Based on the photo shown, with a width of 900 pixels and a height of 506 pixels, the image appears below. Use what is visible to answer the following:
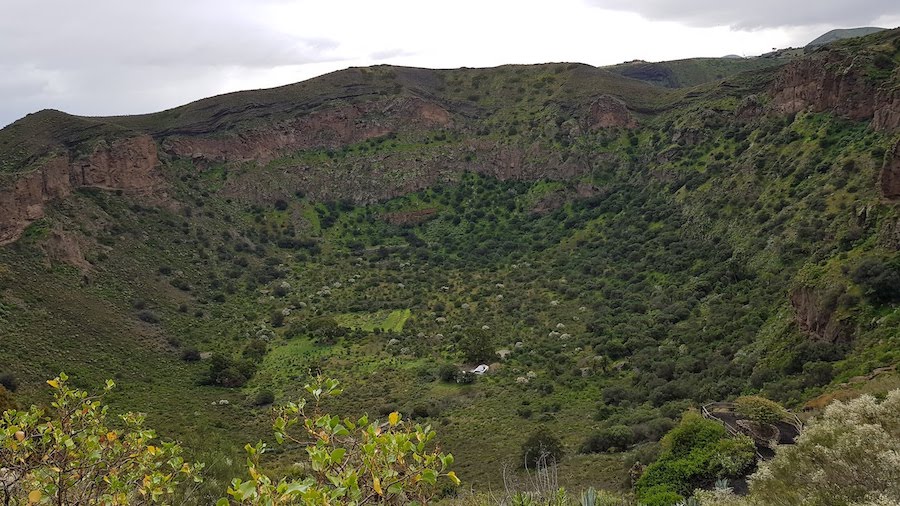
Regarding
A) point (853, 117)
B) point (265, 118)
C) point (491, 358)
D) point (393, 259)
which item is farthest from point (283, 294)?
point (853, 117)

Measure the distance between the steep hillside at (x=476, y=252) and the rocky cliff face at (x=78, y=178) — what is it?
24 centimetres

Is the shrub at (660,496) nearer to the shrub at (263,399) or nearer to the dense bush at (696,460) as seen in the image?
the dense bush at (696,460)

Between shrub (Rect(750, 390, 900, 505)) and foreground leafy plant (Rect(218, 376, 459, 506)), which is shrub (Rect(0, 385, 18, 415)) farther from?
shrub (Rect(750, 390, 900, 505))

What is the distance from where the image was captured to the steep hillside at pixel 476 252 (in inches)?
1076

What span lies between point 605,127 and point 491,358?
132 feet

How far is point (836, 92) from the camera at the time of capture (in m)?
40.7

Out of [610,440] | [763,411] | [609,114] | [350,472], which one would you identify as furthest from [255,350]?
[609,114]

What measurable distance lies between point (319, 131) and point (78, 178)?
30.6m

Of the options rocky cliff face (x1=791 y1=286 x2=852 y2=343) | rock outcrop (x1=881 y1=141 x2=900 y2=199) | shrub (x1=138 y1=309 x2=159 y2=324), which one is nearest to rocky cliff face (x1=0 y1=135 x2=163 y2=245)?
shrub (x1=138 y1=309 x2=159 y2=324)

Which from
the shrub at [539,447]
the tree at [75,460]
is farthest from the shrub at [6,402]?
the shrub at [539,447]

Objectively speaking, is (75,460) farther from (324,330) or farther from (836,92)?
(836,92)

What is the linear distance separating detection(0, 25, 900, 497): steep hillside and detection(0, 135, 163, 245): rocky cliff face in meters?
0.24

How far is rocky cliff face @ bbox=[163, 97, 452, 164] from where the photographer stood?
6700 centimetres

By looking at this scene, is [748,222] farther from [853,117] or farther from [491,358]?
[491,358]
